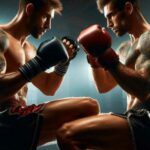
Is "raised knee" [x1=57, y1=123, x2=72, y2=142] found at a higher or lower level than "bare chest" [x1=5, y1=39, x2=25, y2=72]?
lower

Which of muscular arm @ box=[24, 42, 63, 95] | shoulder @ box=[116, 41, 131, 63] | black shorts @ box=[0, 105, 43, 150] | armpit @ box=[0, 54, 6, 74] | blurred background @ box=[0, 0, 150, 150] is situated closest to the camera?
black shorts @ box=[0, 105, 43, 150]

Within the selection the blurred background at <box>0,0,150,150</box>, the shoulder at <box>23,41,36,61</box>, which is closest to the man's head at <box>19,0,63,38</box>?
the shoulder at <box>23,41,36,61</box>

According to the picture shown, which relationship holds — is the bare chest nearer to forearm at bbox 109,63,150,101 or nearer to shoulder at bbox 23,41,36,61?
shoulder at bbox 23,41,36,61

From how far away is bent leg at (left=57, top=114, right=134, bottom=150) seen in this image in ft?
5.44

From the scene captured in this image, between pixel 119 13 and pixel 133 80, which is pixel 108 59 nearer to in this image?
pixel 133 80

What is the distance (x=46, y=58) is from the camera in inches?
72.0

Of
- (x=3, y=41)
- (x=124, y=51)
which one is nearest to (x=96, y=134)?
(x=3, y=41)

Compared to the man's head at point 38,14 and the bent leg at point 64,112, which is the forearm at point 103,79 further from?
the bent leg at point 64,112

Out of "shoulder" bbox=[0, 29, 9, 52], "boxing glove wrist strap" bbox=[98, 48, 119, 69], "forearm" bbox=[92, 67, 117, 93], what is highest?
"shoulder" bbox=[0, 29, 9, 52]

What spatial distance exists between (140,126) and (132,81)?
0.68 feet

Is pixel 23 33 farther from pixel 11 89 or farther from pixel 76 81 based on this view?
pixel 76 81

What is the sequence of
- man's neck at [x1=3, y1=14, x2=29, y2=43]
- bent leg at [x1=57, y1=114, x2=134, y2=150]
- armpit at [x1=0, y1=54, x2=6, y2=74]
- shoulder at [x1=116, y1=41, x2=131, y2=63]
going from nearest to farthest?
1. bent leg at [x1=57, y1=114, x2=134, y2=150]
2. armpit at [x1=0, y1=54, x2=6, y2=74]
3. man's neck at [x1=3, y1=14, x2=29, y2=43]
4. shoulder at [x1=116, y1=41, x2=131, y2=63]

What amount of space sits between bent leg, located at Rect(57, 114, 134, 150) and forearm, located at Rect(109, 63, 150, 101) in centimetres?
16

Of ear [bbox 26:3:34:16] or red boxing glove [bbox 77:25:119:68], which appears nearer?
red boxing glove [bbox 77:25:119:68]
